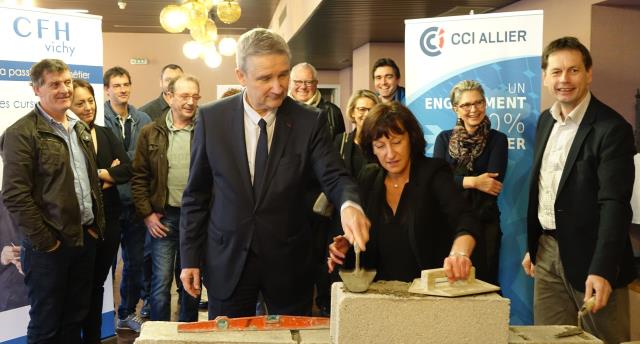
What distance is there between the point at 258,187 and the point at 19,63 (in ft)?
6.65

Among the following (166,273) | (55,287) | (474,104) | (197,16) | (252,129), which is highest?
(197,16)

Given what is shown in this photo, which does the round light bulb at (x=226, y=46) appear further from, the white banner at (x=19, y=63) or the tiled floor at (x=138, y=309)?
the white banner at (x=19, y=63)

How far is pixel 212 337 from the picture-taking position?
4.75 ft

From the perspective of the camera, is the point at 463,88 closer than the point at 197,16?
Yes

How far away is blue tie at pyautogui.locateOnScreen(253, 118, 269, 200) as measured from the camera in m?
1.90

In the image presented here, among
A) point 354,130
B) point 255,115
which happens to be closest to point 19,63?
point 354,130

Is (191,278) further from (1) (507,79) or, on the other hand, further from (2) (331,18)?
(2) (331,18)

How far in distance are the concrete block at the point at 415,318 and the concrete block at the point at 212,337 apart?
0.60ft

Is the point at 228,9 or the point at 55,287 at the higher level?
the point at 228,9

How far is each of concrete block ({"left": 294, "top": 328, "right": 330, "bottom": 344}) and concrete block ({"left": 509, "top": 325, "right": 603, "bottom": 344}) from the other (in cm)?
43

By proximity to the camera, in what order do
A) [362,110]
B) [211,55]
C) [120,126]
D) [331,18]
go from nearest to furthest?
[362,110] < [120,126] < [331,18] < [211,55]

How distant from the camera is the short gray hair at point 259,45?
5.88 ft

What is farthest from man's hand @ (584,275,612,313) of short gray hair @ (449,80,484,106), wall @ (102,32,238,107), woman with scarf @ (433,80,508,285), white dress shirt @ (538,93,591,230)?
wall @ (102,32,238,107)

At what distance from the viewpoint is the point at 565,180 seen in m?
2.23
